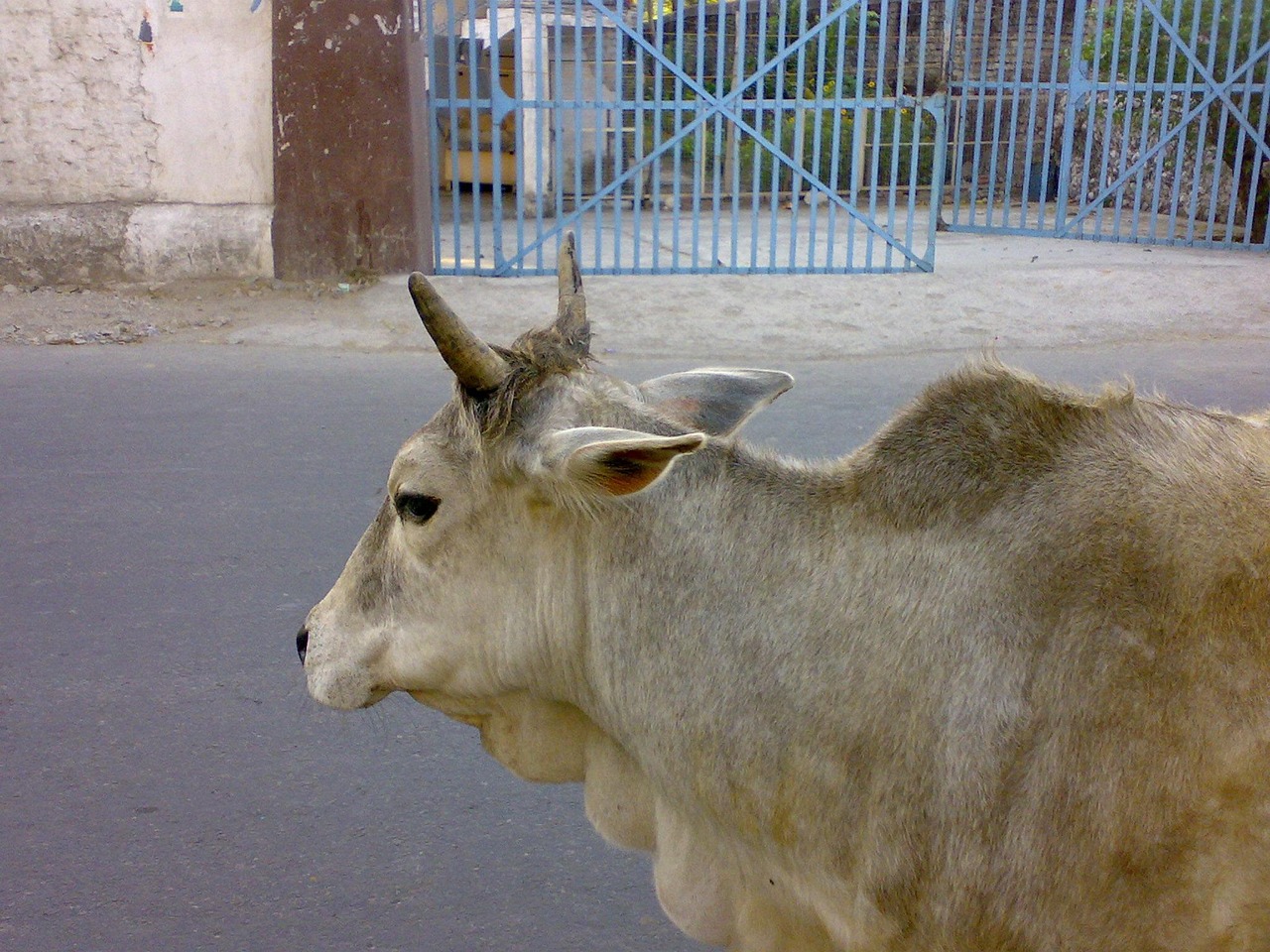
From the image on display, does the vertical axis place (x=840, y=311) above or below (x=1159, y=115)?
below

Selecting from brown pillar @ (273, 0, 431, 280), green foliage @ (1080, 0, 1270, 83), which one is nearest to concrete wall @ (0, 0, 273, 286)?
brown pillar @ (273, 0, 431, 280)

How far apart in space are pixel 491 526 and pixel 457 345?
34cm

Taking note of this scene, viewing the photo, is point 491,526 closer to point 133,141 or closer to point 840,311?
point 840,311

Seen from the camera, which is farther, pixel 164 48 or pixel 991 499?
pixel 164 48

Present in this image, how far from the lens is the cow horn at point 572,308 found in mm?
2385

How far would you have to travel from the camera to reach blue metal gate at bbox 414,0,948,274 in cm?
975

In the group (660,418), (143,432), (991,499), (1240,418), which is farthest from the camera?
(143,432)

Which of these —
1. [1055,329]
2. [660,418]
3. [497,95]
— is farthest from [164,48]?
[660,418]

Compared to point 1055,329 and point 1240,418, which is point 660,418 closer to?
point 1240,418

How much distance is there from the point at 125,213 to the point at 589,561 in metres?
8.63

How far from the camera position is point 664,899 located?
2359mm

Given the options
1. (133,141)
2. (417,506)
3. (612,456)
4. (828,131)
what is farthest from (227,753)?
(828,131)

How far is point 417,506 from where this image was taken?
7.64 feet

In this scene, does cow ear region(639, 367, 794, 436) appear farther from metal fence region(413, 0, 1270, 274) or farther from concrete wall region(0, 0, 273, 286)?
concrete wall region(0, 0, 273, 286)
